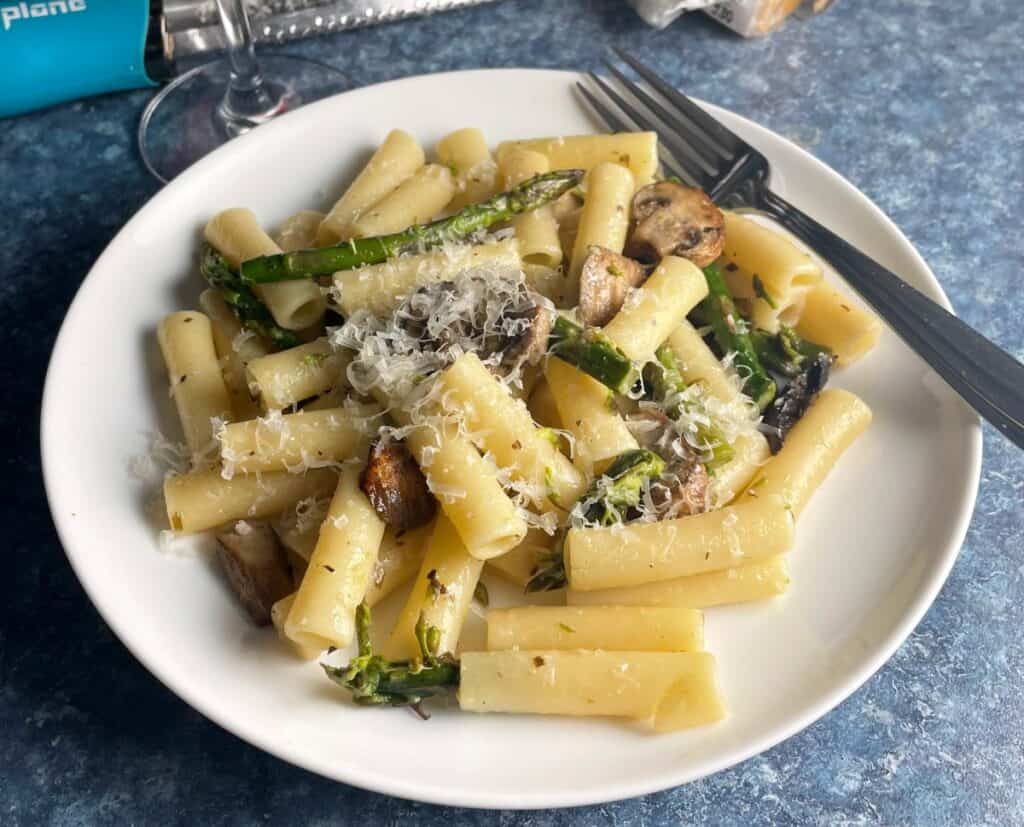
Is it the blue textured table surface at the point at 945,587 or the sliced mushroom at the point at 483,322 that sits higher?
the sliced mushroom at the point at 483,322

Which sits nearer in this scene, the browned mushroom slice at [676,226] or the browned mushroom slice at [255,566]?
the browned mushroom slice at [255,566]

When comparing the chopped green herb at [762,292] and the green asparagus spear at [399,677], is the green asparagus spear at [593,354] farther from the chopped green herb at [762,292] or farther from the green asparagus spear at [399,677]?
the green asparagus spear at [399,677]

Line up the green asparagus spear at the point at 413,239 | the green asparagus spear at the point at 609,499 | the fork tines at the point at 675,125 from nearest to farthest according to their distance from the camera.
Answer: the green asparagus spear at the point at 609,499 < the green asparagus spear at the point at 413,239 < the fork tines at the point at 675,125

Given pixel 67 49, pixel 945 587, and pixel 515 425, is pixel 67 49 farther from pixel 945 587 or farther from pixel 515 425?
pixel 945 587

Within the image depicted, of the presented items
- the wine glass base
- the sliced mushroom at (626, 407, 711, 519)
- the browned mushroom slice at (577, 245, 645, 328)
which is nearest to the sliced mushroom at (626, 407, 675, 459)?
the sliced mushroom at (626, 407, 711, 519)

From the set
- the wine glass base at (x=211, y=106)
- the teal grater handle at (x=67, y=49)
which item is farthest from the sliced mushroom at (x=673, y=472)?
the teal grater handle at (x=67, y=49)

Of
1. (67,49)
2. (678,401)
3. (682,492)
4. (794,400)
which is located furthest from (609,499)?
(67,49)

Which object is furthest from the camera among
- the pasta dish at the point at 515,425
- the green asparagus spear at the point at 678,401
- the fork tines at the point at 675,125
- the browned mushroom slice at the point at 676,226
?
Result: the fork tines at the point at 675,125
